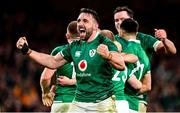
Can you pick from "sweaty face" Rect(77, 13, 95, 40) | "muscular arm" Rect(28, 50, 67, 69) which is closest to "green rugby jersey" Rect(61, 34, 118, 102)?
"sweaty face" Rect(77, 13, 95, 40)

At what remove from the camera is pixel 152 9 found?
17031 millimetres

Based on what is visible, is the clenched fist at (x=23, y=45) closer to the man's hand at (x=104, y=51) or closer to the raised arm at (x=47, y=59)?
the raised arm at (x=47, y=59)

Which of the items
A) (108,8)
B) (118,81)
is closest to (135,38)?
(118,81)

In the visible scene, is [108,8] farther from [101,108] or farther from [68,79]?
[101,108]

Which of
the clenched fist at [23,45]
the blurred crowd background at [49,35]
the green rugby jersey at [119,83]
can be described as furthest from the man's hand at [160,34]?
the blurred crowd background at [49,35]

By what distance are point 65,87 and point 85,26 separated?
139 centimetres

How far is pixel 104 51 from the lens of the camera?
7.06 meters

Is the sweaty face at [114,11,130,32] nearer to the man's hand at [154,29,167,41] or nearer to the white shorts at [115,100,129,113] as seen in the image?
the man's hand at [154,29,167,41]

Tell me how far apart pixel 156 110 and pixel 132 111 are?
6283mm

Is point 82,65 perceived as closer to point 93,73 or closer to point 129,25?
point 93,73

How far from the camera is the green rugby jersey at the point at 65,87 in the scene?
8602mm

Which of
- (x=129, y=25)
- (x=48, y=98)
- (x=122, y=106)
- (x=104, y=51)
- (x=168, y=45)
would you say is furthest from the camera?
(x=48, y=98)

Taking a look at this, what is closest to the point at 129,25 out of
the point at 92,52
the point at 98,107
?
the point at 92,52

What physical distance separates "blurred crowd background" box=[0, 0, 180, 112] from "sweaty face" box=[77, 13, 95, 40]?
6076mm
